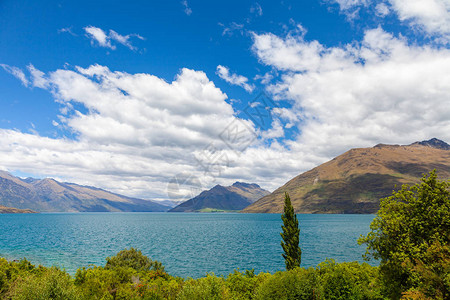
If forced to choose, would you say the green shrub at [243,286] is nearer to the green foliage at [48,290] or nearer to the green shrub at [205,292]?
the green shrub at [205,292]

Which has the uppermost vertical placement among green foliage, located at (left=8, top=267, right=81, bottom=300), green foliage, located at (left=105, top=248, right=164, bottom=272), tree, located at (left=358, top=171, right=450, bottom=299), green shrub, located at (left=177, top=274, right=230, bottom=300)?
tree, located at (left=358, top=171, right=450, bottom=299)

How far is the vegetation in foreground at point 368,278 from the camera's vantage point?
1938 centimetres

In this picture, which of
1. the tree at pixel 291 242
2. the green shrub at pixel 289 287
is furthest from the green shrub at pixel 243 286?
the tree at pixel 291 242

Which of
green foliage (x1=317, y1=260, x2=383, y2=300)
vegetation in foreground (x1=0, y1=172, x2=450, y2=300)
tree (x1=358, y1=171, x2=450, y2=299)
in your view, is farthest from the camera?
green foliage (x1=317, y1=260, x2=383, y2=300)

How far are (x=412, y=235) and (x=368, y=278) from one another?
31.9ft

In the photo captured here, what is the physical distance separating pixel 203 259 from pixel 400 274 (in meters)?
65.1

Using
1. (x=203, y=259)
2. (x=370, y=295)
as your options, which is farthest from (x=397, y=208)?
(x=203, y=259)

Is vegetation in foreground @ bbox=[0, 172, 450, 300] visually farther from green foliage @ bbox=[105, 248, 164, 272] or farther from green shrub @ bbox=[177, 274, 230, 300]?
green foliage @ bbox=[105, 248, 164, 272]

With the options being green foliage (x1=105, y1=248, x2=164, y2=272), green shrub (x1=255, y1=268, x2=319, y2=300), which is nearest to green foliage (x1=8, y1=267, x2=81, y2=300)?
green shrub (x1=255, y1=268, x2=319, y2=300)

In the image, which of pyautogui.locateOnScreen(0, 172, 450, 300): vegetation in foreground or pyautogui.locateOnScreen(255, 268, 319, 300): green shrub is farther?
pyautogui.locateOnScreen(255, 268, 319, 300): green shrub

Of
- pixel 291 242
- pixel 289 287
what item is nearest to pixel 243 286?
pixel 289 287

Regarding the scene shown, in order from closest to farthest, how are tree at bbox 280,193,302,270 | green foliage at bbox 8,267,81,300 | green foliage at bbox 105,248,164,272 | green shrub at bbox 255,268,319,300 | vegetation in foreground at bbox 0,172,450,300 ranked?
green foliage at bbox 8,267,81,300 → vegetation in foreground at bbox 0,172,450,300 → green shrub at bbox 255,268,319,300 → green foliage at bbox 105,248,164,272 → tree at bbox 280,193,302,270

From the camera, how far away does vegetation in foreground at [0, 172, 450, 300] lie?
19.4 m

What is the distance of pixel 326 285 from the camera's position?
1099 inches
